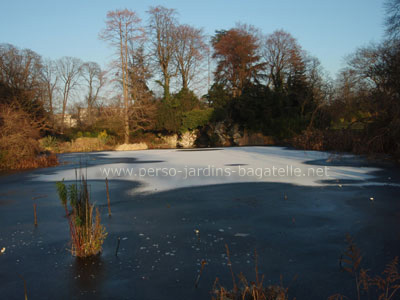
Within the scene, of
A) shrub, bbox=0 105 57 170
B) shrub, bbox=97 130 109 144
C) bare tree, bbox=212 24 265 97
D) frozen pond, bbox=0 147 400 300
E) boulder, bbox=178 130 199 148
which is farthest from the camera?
bare tree, bbox=212 24 265 97

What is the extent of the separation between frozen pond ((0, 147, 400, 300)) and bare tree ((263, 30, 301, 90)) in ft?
78.7

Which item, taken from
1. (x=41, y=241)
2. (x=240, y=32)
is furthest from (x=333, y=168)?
(x=240, y=32)

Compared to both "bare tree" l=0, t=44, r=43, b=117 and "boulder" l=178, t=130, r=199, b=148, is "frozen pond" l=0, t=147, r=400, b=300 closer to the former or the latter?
"bare tree" l=0, t=44, r=43, b=117

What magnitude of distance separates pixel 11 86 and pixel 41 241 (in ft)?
62.2

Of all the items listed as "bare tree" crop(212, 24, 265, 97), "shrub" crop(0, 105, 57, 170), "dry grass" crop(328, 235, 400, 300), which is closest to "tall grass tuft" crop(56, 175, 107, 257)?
"dry grass" crop(328, 235, 400, 300)

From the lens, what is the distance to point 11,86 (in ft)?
65.4

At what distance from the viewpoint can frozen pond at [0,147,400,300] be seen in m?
3.13

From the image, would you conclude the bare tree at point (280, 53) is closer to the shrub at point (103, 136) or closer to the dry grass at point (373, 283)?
the shrub at point (103, 136)

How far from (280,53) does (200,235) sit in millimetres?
30637

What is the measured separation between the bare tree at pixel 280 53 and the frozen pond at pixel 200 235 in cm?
2398

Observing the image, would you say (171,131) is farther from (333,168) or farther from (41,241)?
(41,241)

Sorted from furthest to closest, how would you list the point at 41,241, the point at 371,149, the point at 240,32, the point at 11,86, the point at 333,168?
the point at 240,32 < the point at 11,86 < the point at 371,149 < the point at 333,168 < the point at 41,241

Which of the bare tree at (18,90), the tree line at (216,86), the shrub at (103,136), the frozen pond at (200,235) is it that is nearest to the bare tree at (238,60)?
the tree line at (216,86)

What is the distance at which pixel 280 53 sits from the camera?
3203 centimetres
